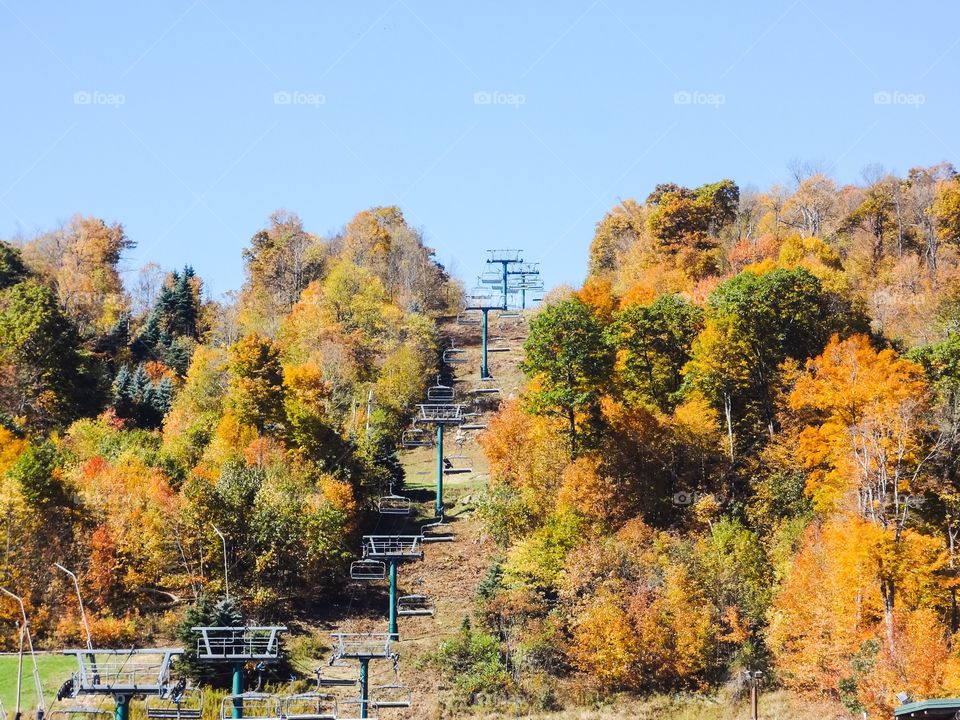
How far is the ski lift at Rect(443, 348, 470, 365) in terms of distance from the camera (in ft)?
270

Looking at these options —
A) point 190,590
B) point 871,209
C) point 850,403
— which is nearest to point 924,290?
point 871,209

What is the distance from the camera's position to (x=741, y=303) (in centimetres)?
5909

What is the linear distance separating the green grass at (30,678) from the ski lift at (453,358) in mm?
34925

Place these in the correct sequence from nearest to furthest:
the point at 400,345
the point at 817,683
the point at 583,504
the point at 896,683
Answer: the point at 896,683 → the point at 817,683 → the point at 583,504 → the point at 400,345

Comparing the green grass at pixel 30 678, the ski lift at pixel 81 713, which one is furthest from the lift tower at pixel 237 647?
the green grass at pixel 30 678

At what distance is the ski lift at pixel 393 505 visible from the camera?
62.7 m

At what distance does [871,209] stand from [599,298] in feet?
70.6

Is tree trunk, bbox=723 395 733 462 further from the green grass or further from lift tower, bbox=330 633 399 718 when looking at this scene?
the green grass

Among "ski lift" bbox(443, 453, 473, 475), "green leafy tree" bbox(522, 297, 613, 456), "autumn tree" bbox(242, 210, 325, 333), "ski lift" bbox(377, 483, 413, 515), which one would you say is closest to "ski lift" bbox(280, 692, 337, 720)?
"ski lift" bbox(377, 483, 413, 515)

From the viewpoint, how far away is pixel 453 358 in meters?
83.0

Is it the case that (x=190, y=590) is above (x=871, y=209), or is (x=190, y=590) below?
below

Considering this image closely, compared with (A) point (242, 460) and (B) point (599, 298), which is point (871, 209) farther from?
(A) point (242, 460)

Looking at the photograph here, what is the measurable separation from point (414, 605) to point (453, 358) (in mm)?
28618

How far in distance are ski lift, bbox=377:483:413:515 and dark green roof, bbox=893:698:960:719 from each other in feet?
121
